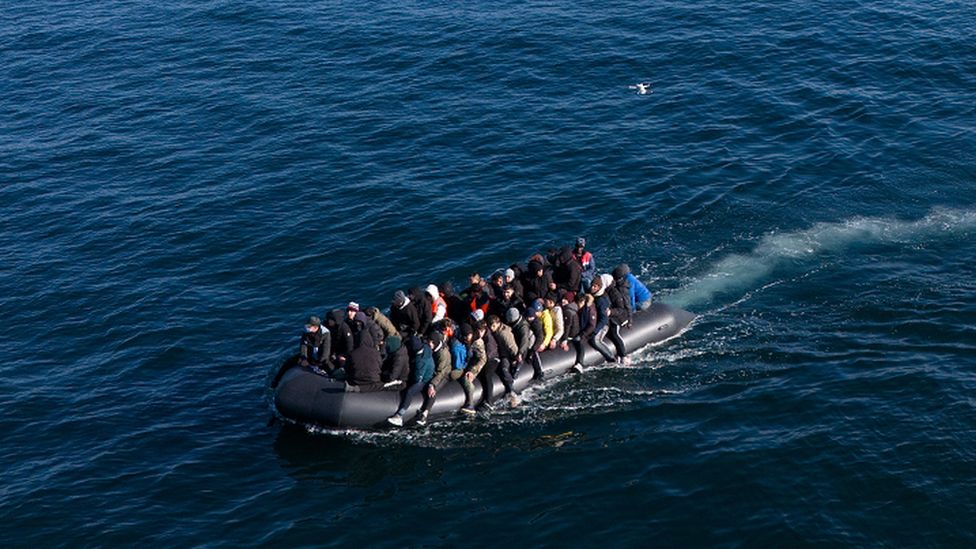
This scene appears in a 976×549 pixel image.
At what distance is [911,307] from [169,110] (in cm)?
3290

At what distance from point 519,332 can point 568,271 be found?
282cm

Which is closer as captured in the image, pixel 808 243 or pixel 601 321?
pixel 601 321

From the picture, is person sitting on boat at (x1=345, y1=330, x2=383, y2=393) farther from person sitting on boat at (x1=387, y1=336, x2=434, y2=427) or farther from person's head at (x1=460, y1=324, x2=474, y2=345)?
person's head at (x1=460, y1=324, x2=474, y2=345)

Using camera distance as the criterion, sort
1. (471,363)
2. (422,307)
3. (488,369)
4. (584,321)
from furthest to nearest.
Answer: (584,321)
(422,307)
(488,369)
(471,363)

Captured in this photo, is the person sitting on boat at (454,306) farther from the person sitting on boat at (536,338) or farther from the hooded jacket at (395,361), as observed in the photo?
the hooded jacket at (395,361)

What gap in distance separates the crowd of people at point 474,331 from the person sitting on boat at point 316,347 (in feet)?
0.08

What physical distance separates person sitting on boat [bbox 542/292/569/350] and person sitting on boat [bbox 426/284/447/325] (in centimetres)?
265

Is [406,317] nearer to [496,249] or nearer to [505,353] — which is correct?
[505,353]

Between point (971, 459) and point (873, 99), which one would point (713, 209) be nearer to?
point (873, 99)

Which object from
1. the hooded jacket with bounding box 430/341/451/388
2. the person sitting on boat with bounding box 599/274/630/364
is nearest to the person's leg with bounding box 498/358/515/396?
the hooded jacket with bounding box 430/341/451/388

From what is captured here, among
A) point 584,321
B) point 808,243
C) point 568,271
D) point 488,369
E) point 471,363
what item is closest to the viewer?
point 471,363

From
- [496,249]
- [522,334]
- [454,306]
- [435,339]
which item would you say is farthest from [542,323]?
[496,249]

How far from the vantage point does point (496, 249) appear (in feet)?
128

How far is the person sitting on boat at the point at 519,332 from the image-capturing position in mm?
29906
